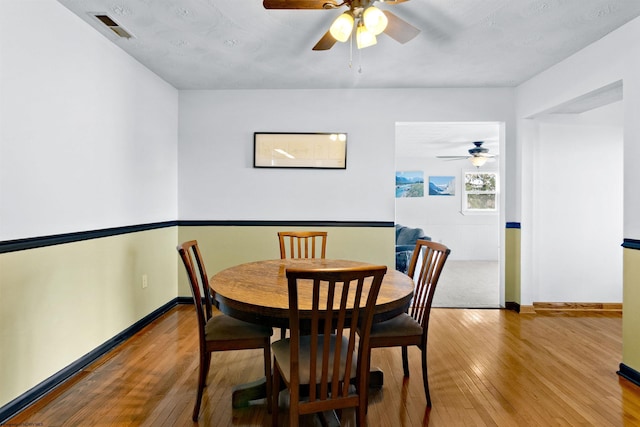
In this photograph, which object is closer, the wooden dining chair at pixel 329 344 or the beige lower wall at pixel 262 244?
the wooden dining chair at pixel 329 344

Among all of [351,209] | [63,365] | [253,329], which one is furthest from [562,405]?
[63,365]

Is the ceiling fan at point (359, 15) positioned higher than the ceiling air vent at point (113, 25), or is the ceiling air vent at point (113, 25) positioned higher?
the ceiling air vent at point (113, 25)

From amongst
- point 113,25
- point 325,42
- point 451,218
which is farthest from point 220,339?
point 451,218

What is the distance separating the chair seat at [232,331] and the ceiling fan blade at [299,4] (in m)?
1.61

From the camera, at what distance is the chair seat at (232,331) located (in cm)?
185

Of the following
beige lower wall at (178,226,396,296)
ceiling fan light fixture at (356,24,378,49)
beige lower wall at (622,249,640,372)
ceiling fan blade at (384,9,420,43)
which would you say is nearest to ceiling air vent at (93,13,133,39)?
ceiling fan light fixture at (356,24,378,49)

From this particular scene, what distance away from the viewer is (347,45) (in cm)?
282

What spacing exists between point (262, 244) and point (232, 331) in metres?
2.08

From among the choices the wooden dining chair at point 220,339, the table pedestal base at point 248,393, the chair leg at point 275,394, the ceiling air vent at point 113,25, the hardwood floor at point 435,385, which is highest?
the ceiling air vent at point 113,25

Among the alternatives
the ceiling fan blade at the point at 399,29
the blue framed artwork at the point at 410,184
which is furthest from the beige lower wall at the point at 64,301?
the blue framed artwork at the point at 410,184

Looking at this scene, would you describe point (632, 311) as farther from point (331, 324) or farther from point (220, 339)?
point (220, 339)

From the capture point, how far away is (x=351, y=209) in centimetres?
395

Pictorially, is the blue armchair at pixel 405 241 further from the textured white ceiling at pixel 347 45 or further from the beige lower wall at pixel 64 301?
the beige lower wall at pixel 64 301

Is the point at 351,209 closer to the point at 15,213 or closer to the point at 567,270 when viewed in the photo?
the point at 567,270
